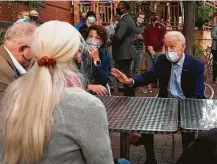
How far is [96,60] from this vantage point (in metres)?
4.74

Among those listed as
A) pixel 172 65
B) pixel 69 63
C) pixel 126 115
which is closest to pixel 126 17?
pixel 172 65

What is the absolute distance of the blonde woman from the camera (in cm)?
163

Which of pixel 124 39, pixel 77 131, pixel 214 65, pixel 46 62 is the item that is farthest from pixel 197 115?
pixel 214 65

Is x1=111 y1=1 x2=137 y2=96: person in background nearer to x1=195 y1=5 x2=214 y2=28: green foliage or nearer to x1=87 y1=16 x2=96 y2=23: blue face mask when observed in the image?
x1=87 y1=16 x2=96 y2=23: blue face mask

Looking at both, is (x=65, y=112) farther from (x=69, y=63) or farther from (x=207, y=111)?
(x=207, y=111)

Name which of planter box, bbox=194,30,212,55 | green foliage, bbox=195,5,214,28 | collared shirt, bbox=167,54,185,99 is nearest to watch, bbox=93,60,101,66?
collared shirt, bbox=167,54,185,99

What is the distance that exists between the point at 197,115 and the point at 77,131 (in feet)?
5.15

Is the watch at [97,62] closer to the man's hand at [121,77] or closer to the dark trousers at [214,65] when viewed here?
the man's hand at [121,77]

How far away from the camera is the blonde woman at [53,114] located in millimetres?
1632

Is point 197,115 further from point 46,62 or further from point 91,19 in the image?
point 91,19

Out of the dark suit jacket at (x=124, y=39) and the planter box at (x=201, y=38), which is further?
the planter box at (x=201, y=38)

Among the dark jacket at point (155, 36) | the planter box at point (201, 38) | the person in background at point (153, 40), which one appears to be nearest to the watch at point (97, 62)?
the person in background at point (153, 40)

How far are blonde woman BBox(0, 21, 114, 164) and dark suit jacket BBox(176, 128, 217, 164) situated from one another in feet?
1.37

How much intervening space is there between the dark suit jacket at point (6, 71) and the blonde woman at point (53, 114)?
100cm
